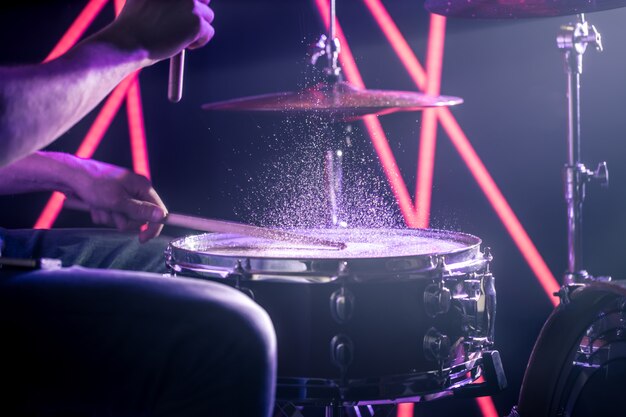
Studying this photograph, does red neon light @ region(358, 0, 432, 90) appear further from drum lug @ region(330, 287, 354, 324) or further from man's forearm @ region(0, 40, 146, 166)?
man's forearm @ region(0, 40, 146, 166)

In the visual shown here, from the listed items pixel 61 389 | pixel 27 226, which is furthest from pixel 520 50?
pixel 61 389

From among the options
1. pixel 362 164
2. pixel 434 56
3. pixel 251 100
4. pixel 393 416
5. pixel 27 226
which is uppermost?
pixel 434 56

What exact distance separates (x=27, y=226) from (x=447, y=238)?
1.50 meters

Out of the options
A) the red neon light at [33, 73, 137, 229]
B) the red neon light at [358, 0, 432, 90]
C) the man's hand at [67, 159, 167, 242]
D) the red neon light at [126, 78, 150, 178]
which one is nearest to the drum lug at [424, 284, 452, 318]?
the man's hand at [67, 159, 167, 242]

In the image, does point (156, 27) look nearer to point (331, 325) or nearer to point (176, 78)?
point (176, 78)

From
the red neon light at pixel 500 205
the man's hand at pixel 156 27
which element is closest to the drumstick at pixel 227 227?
the man's hand at pixel 156 27

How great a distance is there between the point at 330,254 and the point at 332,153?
832 millimetres

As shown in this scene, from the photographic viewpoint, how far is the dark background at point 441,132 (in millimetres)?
2445

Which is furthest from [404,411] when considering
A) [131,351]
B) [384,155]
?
[131,351]

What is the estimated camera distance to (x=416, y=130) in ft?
8.29

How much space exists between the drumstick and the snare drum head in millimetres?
23

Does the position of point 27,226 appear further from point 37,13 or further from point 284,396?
point 284,396

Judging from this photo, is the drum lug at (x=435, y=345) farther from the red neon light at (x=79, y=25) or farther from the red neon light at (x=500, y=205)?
the red neon light at (x=79, y=25)

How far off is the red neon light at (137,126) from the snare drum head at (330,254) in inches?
28.6
